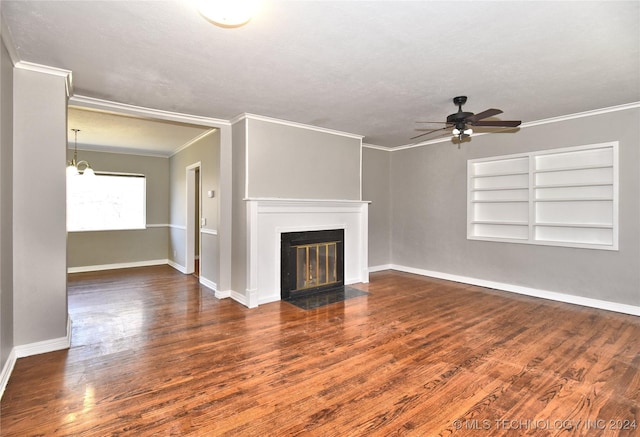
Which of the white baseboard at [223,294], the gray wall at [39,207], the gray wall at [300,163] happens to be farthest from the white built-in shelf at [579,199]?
the gray wall at [39,207]

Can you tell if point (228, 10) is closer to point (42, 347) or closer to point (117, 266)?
point (42, 347)

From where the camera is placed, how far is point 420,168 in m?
6.21

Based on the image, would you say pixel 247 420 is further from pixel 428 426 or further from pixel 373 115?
pixel 373 115

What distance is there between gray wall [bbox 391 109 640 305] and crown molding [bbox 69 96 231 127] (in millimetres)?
3770

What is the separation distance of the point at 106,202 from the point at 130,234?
0.83m

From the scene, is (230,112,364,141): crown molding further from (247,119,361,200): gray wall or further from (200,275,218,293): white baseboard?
(200,275,218,293): white baseboard

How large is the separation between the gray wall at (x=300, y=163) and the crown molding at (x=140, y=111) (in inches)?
25.1

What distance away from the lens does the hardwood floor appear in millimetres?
1938

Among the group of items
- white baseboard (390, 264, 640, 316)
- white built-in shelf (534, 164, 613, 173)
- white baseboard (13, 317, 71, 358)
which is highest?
white built-in shelf (534, 164, 613, 173)

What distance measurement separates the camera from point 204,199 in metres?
5.54

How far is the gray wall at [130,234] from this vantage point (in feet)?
21.5

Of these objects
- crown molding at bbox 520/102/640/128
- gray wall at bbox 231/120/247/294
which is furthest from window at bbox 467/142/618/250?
gray wall at bbox 231/120/247/294

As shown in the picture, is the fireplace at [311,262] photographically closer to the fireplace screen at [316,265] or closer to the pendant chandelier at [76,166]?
the fireplace screen at [316,265]

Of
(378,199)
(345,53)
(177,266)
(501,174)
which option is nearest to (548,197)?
(501,174)
